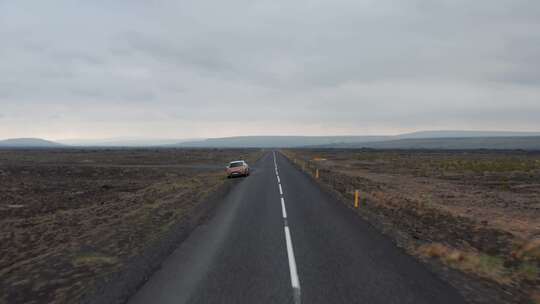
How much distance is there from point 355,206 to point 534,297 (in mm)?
9965

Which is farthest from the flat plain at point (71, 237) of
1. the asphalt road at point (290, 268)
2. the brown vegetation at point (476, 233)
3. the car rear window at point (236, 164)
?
the car rear window at point (236, 164)

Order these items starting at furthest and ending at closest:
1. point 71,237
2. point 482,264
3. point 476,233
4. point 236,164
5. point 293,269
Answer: point 236,164 < point 476,233 < point 71,237 < point 482,264 < point 293,269

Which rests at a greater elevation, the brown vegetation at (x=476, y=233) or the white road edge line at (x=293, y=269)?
the white road edge line at (x=293, y=269)

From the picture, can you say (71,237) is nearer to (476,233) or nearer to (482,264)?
(482,264)

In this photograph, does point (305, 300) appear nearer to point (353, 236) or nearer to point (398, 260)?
point (398, 260)

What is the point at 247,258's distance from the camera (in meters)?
8.12

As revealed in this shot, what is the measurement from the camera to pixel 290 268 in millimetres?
7387

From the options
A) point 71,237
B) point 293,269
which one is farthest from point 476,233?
point 71,237

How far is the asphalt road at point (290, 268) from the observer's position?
6.01m

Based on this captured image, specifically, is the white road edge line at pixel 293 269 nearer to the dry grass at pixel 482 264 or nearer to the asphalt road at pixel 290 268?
the asphalt road at pixel 290 268

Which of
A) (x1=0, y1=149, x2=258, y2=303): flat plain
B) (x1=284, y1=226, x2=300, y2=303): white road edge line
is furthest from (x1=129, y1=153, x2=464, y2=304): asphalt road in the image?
(x1=0, y1=149, x2=258, y2=303): flat plain

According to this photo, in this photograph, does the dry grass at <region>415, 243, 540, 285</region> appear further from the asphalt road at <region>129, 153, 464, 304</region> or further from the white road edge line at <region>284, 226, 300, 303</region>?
the white road edge line at <region>284, 226, 300, 303</region>

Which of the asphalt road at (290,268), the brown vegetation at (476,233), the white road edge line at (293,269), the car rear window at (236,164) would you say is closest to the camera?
the asphalt road at (290,268)

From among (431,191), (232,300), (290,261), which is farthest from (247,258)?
(431,191)
